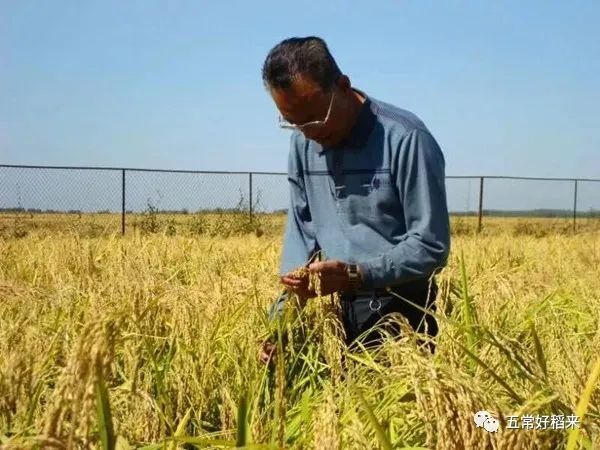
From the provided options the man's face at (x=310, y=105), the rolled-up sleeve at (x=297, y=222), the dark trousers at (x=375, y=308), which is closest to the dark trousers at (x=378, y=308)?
the dark trousers at (x=375, y=308)

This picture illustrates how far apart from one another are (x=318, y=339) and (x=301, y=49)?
0.92 metres

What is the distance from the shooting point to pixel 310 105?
224cm

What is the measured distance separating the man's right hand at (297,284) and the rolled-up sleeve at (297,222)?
0.41m

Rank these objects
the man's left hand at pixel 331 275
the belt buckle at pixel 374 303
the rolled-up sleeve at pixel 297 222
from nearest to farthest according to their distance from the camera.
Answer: the man's left hand at pixel 331 275, the belt buckle at pixel 374 303, the rolled-up sleeve at pixel 297 222

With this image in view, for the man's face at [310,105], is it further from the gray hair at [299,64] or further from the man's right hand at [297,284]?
the man's right hand at [297,284]

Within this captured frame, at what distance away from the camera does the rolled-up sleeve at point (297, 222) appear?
2.61m

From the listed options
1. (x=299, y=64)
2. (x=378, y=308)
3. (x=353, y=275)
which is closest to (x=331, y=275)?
(x=353, y=275)

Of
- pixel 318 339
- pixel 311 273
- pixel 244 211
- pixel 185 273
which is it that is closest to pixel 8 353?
pixel 311 273

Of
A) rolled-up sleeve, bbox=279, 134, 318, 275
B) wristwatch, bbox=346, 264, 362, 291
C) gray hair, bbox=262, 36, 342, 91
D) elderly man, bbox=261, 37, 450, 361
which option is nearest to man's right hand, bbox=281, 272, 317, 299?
elderly man, bbox=261, 37, 450, 361

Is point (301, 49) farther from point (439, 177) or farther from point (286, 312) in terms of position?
point (286, 312)

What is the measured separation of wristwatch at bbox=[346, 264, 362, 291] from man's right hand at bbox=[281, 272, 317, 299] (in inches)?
4.4

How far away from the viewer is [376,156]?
2344 mm

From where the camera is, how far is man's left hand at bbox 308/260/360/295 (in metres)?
2.07

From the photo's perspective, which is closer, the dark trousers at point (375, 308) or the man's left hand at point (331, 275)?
the man's left hand at point (331, 275)
